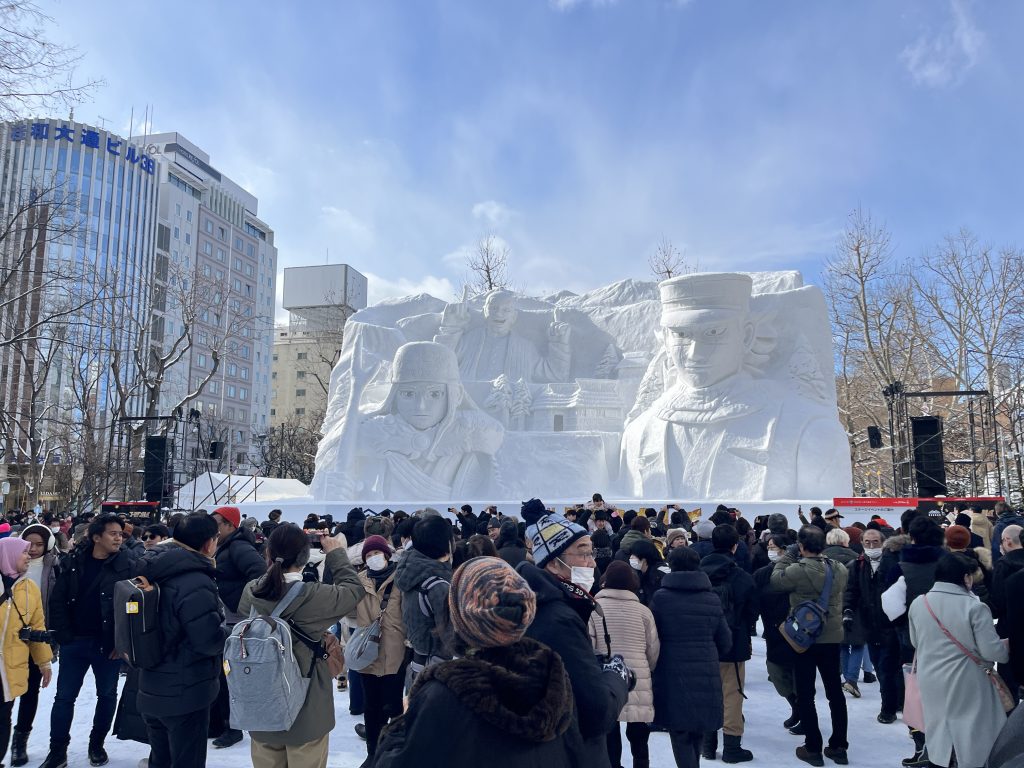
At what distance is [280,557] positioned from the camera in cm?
300

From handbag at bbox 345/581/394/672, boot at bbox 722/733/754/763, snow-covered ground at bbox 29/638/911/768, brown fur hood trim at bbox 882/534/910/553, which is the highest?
brown fur hood trim at bbox 882/534/910/553

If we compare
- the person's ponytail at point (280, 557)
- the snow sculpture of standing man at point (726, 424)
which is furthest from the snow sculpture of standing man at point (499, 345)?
the person's ponytail at point (280, 557)

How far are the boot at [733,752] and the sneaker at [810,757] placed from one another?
28cm

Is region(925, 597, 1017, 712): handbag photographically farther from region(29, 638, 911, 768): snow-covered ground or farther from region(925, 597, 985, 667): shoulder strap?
region(29, 638, 911, 768): snow-covered ground

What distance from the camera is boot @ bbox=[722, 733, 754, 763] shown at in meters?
4.38

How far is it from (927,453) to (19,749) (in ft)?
42.0

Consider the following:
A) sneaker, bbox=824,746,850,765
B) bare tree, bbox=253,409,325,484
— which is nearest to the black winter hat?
sneaker, bbox=824,746,850,765

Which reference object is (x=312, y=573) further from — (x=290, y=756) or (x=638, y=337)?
(x=638, y=337)

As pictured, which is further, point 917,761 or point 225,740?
point 225,740

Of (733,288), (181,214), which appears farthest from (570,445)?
(181,214)

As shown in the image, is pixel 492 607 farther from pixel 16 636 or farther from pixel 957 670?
pixel 16 636

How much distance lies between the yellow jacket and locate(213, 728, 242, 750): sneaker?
1.09m

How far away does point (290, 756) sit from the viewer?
2.98 metres

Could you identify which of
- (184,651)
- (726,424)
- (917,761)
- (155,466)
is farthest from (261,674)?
(155,466)
